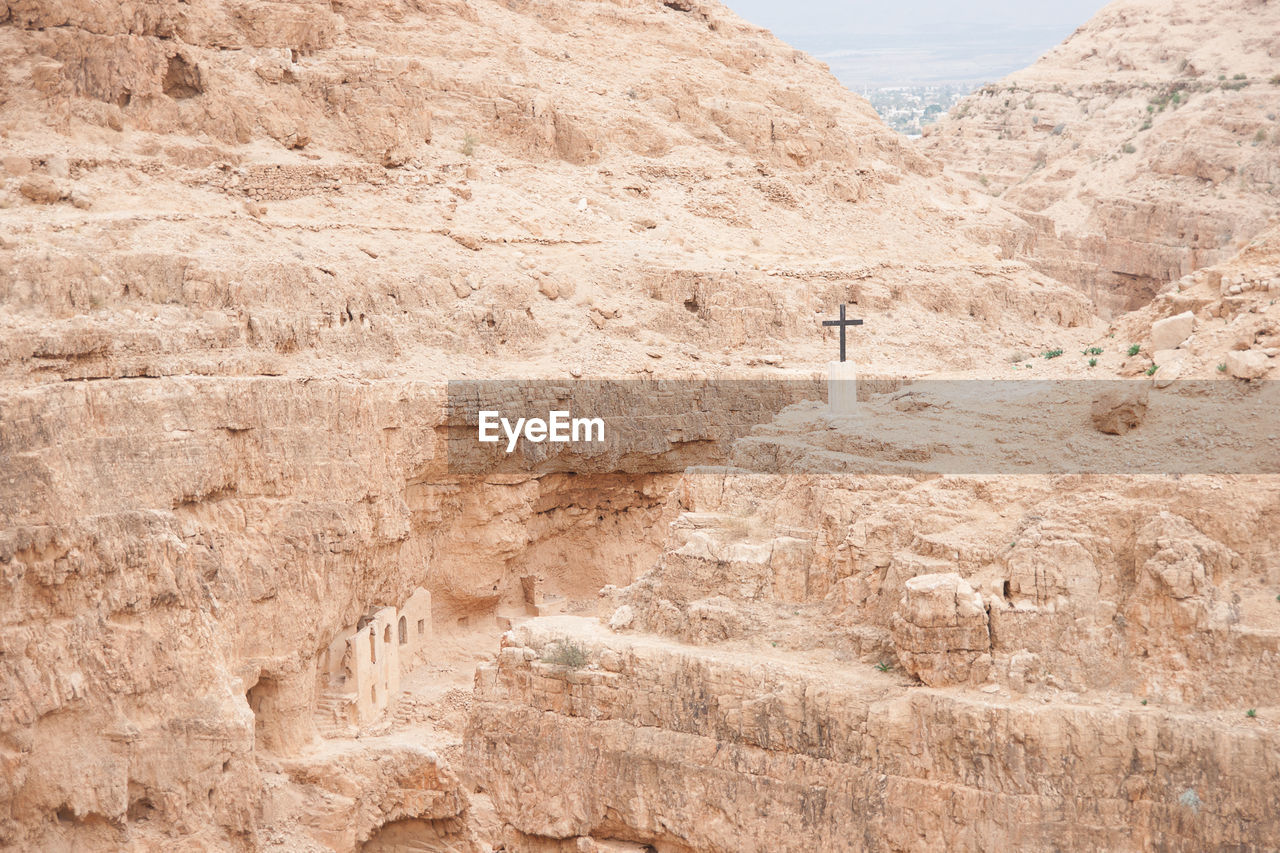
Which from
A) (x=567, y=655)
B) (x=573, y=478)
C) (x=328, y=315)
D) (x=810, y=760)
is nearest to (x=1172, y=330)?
(x=810, y=760)

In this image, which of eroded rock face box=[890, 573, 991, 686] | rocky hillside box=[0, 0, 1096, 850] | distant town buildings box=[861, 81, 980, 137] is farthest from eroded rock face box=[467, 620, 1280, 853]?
distant town buildings box=[861, 81, 980, 137]

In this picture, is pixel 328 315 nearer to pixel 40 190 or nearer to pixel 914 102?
pixel 40 190

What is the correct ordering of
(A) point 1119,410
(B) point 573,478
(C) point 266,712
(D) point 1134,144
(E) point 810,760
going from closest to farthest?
1. (E) point 810,760
2. (A) point 1119,410
3. (C) point 266,712
4. (B) point 573,478
5. (D) point 1134,144

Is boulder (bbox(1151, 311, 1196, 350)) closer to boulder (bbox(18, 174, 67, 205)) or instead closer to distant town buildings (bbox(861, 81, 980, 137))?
boulder (bbox(18, 174, 67, 205))

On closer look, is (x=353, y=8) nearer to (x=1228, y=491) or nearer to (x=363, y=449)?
(x=363, y=449)

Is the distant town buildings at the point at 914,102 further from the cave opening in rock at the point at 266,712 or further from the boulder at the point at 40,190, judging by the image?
the cave opening in rock at the point at 266,712

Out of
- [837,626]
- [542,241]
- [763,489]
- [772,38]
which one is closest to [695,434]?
[542,241]

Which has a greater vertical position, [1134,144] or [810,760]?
[1134,144]
